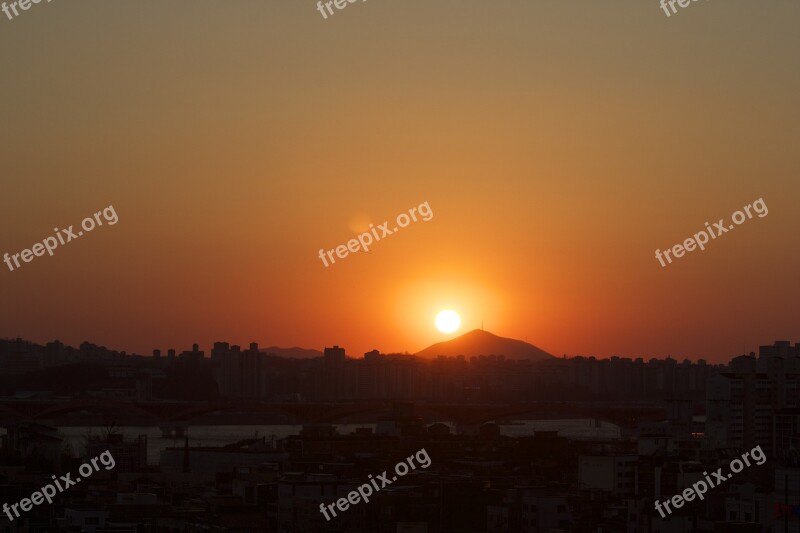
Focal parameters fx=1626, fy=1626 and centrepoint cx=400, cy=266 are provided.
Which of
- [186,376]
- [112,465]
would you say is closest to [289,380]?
[186,376]

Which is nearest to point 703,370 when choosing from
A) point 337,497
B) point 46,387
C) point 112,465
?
point 46,387

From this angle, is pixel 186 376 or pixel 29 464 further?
pixel 186 376

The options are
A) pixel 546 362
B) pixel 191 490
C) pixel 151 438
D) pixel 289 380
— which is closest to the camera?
pixel 191 490

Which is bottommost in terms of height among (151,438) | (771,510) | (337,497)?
(771,510)

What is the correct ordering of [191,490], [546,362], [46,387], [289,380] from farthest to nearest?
[546,362], [289,380], [46,387], [191,490]

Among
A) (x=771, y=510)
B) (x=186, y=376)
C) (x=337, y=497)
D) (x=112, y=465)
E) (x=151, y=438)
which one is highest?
(x=186, y=376)

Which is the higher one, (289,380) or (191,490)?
(289,380)

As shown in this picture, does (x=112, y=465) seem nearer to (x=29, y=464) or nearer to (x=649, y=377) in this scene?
(x=29, y=464)

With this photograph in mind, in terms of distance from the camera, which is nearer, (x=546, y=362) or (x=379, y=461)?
(x=379, y=461)

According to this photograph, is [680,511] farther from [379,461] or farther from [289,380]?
[289,380]
